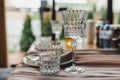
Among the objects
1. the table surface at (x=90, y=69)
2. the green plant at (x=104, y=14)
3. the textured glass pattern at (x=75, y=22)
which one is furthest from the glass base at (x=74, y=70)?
the green plant at (x=104, y=14)

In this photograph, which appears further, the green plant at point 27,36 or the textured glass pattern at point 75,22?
the green plant at point 27,36

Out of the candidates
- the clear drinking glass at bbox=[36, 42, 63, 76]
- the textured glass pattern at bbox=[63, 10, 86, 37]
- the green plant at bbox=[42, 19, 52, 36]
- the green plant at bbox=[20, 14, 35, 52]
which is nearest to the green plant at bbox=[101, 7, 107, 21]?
the green plant at bbox=[42, 19, 52, 36]

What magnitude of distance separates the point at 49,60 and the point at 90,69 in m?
0.22

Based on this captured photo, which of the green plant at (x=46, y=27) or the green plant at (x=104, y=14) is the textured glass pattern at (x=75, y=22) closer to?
the green plant at (x=104, y=14)

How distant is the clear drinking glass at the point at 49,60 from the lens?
3.45 ft

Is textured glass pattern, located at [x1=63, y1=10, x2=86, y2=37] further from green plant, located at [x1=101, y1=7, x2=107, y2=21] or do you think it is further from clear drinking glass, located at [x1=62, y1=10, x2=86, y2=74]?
green plant, located at [x1=101, y1=7, x2=107, y2=21]

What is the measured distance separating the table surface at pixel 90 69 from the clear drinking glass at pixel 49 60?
0.11 feet

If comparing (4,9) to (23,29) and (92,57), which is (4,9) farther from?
(92,57)

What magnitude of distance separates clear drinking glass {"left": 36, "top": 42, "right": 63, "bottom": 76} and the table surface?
32 millimetres

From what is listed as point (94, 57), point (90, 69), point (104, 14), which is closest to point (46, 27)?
point (104, 14)

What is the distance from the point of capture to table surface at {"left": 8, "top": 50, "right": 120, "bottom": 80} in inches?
39.8

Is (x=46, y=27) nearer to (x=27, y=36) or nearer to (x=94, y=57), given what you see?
(x=27, y=36)

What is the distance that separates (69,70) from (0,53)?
162cm

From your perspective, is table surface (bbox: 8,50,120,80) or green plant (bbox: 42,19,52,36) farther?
green plant (bbox: 42,19,52,36)
